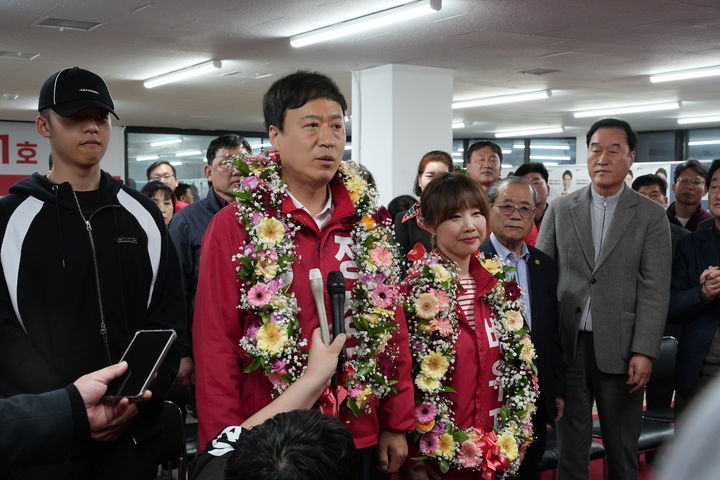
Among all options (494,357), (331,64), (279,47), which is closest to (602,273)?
(494,357)

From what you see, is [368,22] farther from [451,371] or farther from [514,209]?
[451,371]

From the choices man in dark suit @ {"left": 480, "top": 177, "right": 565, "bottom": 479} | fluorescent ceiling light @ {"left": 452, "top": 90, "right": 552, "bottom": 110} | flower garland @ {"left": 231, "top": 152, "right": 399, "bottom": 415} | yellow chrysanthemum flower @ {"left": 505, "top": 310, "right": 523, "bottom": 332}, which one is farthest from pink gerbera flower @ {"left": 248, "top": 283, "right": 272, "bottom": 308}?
fluorescent ceiling light @ {"left": 452, "top": 90, "right": 552, "bottom": 110}

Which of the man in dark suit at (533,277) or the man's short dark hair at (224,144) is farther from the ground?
the man's short dark hair at (224,144)

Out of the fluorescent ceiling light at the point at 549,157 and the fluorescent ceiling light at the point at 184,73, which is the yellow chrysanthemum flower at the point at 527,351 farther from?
the fluorescent ceiling light at the point at 549,157

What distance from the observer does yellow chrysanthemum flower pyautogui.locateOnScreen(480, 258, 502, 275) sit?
121 inches

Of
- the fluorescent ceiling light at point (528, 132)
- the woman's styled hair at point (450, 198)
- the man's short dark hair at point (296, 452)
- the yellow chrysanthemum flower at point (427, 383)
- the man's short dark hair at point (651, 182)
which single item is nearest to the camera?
the man's short dark hair at point (296, 452)

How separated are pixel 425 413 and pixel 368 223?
30.7 inches

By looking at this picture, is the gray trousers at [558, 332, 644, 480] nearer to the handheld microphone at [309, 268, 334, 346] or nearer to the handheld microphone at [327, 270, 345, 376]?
the handheld microphone at [327, 270, 345, 376]

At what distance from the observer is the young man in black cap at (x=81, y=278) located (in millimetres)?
2129

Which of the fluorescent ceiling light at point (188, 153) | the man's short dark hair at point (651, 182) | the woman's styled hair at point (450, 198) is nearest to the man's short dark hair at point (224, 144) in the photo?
the woman's styled hair at point (450, 198)

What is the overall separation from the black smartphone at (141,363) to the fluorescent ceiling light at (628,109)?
46.2 ft

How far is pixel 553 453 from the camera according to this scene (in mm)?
3785

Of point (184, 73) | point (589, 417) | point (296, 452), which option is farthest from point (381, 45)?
point (296, 452)

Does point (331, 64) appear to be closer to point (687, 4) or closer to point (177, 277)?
point (687, 4)
